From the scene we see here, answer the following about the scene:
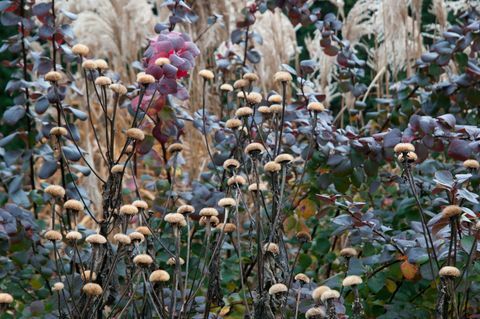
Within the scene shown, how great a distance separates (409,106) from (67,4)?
9.72 feet

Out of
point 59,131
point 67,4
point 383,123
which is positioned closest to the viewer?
point 59,131

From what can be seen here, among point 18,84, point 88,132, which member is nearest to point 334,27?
point 18,84

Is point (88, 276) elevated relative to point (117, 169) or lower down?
lower down

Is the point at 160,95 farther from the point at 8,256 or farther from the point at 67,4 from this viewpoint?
the point at 67,4

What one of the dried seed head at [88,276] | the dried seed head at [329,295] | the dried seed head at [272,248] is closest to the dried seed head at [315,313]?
the dried seed head at [329,295]

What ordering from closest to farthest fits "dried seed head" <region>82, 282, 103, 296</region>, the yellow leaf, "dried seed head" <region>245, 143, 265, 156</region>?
1. "dried seed head" <region>82, 282, 103, 296</region>
2. "dried seed head" <region>245, 143, 265, 156</region>
3. the yellow leaf

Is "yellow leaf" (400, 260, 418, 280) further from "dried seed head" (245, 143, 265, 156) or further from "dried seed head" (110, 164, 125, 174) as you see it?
"dried seed head" (110, 164, 125, 174)

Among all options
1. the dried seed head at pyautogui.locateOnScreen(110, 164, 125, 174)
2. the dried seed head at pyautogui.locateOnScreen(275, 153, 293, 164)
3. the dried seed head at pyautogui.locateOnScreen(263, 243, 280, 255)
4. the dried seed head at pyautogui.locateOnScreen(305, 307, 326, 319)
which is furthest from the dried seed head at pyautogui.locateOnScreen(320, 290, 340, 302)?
the dried seed head at pyautogui.locateOnScreen(110, 164, 125, 174)

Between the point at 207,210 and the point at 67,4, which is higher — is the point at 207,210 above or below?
above

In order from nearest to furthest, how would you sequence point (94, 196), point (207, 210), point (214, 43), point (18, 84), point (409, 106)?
point (207, 210) → point (18, 84) → point (409, 106) → point (94, 196) → point (214, 43)

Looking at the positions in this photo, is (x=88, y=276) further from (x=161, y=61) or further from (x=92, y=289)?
(x=161, y=61)

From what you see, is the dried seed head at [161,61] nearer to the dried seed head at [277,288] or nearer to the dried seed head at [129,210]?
the dried seed head at [129,210]

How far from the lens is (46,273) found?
86.7 inches

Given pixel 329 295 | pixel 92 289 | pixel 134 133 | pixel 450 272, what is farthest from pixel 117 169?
pixel 450 272
